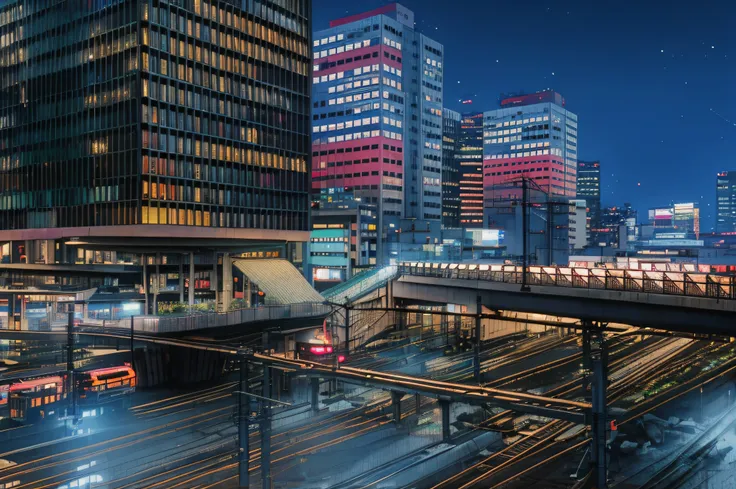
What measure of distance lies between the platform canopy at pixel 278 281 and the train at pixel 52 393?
1120 inches

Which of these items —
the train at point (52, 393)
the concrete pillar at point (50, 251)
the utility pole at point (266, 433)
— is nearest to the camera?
the utility pole at point (266, 433)

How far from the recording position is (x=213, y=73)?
72375mm

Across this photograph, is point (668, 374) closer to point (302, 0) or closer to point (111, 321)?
point (111, 321)

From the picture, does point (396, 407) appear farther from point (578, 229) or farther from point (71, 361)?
point (578, 229)

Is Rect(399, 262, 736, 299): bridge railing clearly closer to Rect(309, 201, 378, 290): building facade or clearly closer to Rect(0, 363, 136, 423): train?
Rect(0, 363, 136, 423): train

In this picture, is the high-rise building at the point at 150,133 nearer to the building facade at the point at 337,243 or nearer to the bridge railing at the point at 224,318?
the bridge railing at the point at 224,318

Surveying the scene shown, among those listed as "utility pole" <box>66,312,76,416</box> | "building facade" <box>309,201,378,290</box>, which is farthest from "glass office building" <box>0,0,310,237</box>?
"building facade" <box>309,201,378,290</box>

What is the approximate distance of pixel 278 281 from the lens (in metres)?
76.6

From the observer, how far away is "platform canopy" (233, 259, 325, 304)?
72.6 metres

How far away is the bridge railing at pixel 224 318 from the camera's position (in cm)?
5684

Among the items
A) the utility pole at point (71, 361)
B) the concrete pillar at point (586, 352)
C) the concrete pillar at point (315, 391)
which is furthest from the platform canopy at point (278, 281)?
the concrete pillar at point (586, 352)

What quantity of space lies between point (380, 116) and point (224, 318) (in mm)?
104967

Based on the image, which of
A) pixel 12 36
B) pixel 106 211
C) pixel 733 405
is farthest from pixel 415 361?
pixel 12 36

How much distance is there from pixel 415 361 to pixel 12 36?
219ft
